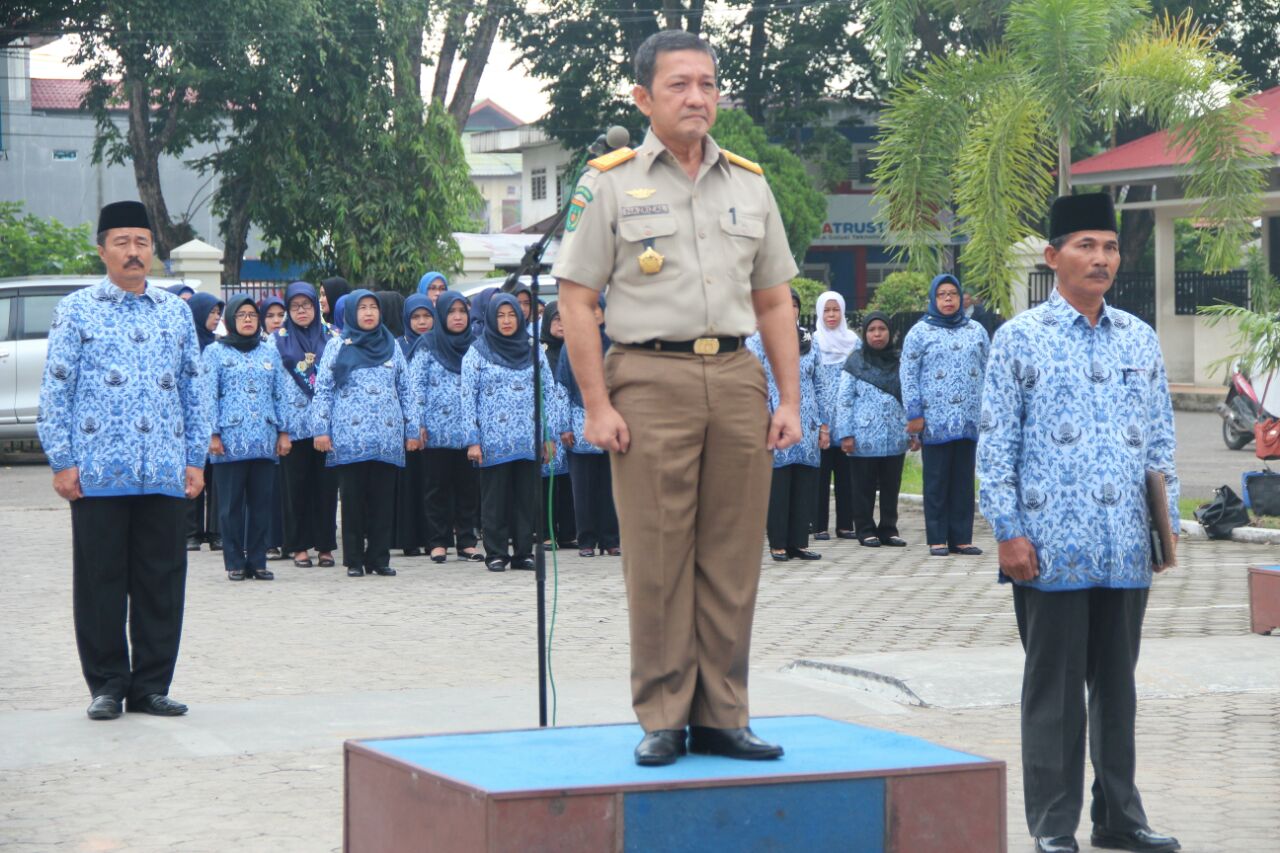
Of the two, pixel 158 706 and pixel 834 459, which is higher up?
pixel 834 459

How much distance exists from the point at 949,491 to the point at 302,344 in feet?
16.9

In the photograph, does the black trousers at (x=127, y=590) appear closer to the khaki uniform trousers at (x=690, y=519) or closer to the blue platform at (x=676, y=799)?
the blue platform at (x=676, y=799)

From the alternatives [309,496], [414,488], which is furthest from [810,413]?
[309,496]

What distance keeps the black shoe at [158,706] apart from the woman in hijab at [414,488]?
21.4 ft

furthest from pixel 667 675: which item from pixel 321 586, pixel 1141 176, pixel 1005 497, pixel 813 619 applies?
pixel 1141 176

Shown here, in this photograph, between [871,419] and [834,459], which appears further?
[834,459]

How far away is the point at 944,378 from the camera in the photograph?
14.0m

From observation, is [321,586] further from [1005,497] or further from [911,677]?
[1005,497]

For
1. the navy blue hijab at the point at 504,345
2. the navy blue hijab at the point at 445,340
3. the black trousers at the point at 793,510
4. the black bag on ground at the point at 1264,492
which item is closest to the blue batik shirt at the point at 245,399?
the navy blue hijab at the point at 445,340

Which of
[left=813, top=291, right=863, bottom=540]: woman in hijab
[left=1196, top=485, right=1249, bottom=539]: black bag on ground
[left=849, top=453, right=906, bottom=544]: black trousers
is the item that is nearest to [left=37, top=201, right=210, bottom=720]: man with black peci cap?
[left=849, top=453, right=906, bottom=544]: black trousers

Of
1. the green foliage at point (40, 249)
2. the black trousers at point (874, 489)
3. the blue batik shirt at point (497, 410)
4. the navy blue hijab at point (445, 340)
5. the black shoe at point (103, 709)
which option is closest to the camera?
the black shoe at point (103, 709)

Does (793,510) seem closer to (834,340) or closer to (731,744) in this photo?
(834,340)

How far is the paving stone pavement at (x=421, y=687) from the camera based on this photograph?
662 cm

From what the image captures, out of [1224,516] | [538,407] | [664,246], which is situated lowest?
[1224,516]
